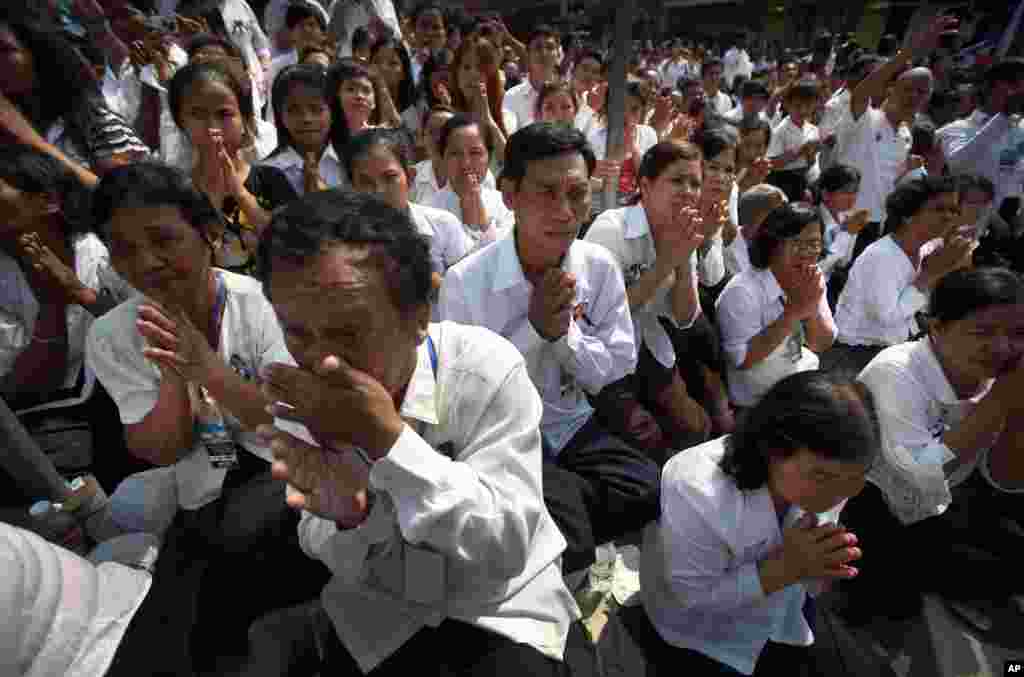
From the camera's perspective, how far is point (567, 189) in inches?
80.2

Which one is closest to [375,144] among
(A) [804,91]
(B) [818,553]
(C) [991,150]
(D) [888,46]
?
(B) [818,553]

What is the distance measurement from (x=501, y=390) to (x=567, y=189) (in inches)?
39.8

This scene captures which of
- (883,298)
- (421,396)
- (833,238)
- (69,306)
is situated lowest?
(833,238)

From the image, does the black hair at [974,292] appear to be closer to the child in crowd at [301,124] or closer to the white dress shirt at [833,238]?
the white dress shirt at [833,238]

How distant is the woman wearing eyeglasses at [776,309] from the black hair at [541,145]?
3.75 ft

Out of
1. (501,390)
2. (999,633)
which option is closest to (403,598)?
(501,390)

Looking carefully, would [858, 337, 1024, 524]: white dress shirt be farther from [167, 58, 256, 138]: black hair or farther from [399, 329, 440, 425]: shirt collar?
[167, 58, 256, 138]: black hair

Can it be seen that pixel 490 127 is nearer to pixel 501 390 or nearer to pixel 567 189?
pixel 567 189

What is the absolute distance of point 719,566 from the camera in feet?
5.30

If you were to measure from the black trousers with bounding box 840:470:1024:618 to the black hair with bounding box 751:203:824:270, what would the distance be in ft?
3.83

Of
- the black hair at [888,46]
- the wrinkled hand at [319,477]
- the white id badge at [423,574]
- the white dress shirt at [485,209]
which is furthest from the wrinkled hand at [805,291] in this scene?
the black hair at [888,46]

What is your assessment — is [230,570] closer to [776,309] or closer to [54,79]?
[54,79]

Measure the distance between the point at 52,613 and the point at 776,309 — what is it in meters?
2.89

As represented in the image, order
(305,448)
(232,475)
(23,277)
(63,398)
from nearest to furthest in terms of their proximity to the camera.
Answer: (305,448), (232,475), (23,277), (63,398)
